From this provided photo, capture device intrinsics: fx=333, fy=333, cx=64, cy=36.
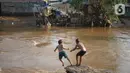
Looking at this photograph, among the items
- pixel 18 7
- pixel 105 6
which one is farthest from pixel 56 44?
pixel 18 7

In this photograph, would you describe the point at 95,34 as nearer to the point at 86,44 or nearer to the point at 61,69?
the point at 86,44

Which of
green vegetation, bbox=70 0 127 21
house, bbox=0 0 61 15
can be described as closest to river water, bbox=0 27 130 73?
green vegetation, bbox=70 0 127 21

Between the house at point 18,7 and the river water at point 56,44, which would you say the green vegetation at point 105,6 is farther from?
the house at point 18,7

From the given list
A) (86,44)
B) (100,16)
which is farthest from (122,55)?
(100,16)

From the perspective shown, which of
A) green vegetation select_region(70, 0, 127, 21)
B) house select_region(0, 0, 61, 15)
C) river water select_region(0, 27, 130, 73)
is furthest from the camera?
house select_region(0, 0, 61, 15)

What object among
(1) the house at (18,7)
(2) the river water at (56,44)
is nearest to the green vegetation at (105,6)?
(2) the river water at (56,44)

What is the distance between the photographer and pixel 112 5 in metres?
34.6

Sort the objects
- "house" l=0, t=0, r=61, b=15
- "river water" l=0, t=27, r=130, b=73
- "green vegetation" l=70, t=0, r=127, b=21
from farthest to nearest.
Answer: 1. "house" l=0, t=0, r=61, b=15
2. "green vegetation" l=70, t=0, r=127, b=21
3. "river water" l=0, t=27, r=130, b=73

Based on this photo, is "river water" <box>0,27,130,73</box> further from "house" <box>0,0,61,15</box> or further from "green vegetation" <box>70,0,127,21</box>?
"house" <box>0,0,61,15</box>

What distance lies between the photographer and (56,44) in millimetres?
24312

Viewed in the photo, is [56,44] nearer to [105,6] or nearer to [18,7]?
[105,6]

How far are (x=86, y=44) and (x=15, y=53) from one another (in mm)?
6041

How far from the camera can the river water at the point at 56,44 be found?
1792 cm

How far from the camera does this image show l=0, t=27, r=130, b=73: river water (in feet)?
58.8
